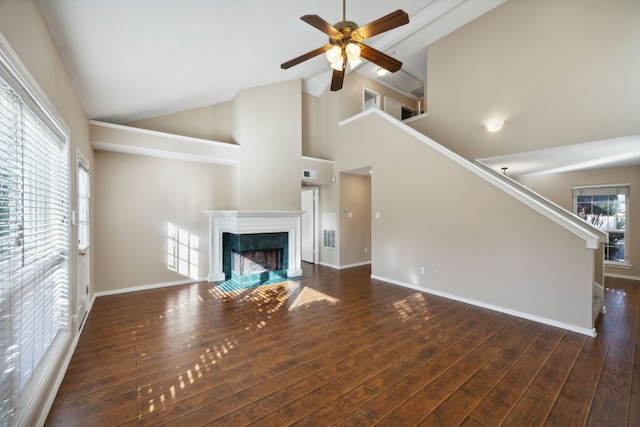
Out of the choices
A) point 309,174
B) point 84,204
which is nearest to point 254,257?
point 309,174

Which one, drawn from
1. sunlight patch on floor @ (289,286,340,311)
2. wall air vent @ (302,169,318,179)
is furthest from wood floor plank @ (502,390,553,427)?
wall air vent @ (302,169,318,179)

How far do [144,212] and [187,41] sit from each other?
10.1ft

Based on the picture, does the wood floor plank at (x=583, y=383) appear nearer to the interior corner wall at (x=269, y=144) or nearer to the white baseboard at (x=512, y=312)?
the white baseboard at (x=512, y=312)

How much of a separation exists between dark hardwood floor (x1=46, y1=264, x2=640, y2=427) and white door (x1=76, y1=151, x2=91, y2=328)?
1.14 feet

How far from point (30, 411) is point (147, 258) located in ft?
10.9

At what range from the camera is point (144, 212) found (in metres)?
4.48

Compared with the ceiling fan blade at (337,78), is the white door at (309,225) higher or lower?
lower

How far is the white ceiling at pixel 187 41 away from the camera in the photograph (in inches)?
77.2

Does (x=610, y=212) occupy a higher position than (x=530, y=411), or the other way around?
(x=610, y=212)

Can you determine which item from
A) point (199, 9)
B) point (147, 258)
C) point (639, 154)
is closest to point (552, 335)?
point (639, 154)

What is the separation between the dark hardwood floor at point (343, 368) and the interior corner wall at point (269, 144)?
2312 millimetres

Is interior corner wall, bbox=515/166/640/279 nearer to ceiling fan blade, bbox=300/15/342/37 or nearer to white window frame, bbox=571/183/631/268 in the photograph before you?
white window frame, bbox=571/183/631/268

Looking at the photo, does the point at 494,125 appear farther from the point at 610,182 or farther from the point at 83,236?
the point at 83,236

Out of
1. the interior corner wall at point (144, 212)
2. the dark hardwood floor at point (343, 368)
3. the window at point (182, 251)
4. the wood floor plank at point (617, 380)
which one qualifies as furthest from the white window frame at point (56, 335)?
the wood floor plank at point (617, 380)
